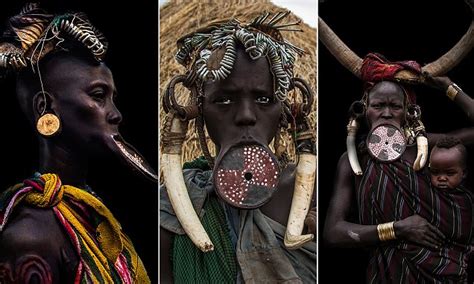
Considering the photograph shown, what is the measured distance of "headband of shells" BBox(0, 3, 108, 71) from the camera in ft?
19.5

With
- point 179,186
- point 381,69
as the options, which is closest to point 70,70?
point 179,186

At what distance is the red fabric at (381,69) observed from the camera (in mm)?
6293

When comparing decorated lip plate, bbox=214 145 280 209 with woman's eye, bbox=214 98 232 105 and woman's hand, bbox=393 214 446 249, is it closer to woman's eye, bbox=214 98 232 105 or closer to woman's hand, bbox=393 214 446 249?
woman's eye, bbox=214 98 232 105

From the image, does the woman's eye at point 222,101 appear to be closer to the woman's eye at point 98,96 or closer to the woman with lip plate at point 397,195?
the woman's eye at point 98,96

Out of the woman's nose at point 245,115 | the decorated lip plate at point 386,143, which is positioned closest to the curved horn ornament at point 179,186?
the woman's nose at point 245,115

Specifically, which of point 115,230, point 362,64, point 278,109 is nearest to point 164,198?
→ point 115,230

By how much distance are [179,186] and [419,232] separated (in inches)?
46.8

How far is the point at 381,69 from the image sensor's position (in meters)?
6.30

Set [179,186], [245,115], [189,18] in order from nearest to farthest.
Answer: [245,115] < [179,186] < [189,18]

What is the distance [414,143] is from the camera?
20.6ft

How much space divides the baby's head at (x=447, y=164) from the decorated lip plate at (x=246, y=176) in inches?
31.2

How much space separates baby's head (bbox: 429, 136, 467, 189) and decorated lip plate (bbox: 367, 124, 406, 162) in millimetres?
175

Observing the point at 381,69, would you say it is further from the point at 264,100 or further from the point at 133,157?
the point at 133,157

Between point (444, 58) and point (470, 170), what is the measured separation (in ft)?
1.91
